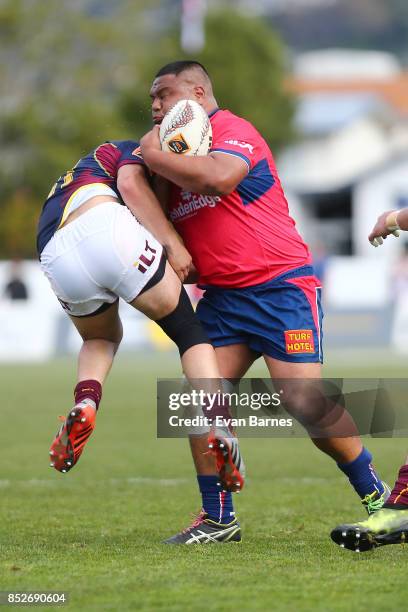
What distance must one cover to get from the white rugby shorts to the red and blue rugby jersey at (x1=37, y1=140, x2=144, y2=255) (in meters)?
0.13

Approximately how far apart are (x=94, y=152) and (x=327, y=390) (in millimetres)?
1684

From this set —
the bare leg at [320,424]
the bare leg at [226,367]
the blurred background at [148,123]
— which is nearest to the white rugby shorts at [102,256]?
the bare leg at [226,367]

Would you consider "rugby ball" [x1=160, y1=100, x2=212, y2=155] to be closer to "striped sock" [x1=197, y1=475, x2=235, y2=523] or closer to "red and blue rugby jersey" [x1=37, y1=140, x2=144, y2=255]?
"red and blue rugby jersey" [x1=37, y1=140, x2=144, y2=255]

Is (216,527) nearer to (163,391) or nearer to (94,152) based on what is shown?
(163,391)

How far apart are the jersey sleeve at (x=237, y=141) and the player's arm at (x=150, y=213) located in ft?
1.26

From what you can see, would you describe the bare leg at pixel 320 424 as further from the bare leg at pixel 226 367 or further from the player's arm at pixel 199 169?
the player's arm at pixel 199 169

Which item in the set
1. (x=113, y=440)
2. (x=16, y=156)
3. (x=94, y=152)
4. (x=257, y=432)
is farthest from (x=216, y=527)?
(x=16, y=156)

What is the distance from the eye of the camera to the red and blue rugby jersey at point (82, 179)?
6707mm

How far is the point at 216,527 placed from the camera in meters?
6.87

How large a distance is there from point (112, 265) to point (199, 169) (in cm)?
60

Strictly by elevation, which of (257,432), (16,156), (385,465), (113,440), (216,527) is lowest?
(216,527)

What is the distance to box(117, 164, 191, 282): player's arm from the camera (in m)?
6.62

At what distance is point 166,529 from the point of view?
728 cm

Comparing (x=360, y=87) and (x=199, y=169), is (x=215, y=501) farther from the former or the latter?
(x=360, y=87)
